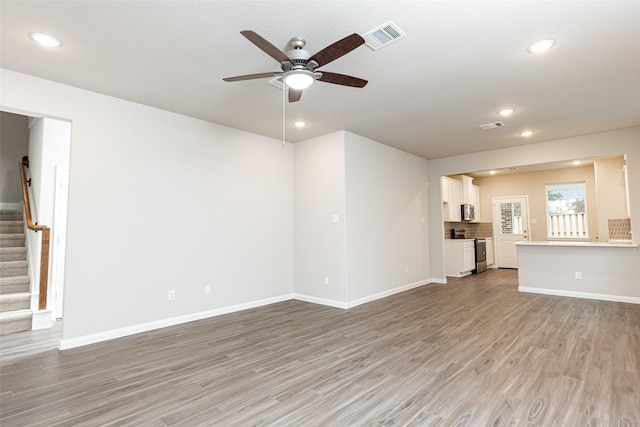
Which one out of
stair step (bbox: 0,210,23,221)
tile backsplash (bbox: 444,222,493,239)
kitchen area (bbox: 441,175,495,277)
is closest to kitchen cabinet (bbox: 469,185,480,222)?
kitchen area (bbox: 441,175,495,277)

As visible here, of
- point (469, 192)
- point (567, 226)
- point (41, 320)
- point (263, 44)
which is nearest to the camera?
point (263, 44)

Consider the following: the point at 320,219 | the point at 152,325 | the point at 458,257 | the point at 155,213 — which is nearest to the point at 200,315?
the point at 152,325

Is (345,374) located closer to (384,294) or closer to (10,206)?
(384,294)

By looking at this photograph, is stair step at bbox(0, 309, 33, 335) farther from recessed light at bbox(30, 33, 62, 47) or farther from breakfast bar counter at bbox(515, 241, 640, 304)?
breakfast bar counter at bbox(515, 241, 640, 304)

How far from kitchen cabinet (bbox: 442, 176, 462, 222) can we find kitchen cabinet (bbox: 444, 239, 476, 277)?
2.01 ft

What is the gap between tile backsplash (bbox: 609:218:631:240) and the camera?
6.69 meters

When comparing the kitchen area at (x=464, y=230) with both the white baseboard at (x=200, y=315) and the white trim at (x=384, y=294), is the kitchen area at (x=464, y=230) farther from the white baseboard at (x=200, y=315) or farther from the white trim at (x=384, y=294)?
the white baseboard at (x=200, y=315)

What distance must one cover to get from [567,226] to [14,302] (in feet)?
36.8

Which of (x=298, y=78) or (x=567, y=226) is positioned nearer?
(x=298, y=78)

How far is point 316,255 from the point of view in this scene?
5.35m

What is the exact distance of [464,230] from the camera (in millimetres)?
8508

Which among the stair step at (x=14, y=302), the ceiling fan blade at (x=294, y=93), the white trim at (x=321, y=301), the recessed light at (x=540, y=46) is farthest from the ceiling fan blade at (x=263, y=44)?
the stair step at (x=14, y=302)

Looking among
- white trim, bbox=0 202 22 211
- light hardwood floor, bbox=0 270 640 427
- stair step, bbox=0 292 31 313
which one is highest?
white trim, bbox=0 202 22 211

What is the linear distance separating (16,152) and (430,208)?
894 centimetres
